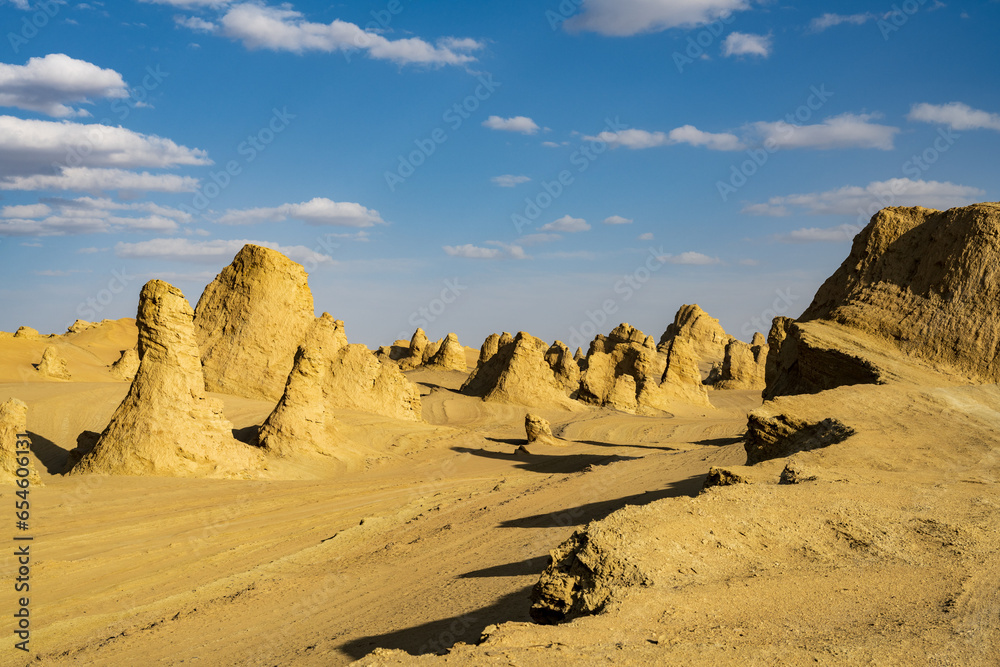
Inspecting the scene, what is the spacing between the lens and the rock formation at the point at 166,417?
10.9 metres

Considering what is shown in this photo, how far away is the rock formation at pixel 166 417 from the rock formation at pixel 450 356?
77.1ft

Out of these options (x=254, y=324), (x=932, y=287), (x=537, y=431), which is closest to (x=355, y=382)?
(x=254, y=324)

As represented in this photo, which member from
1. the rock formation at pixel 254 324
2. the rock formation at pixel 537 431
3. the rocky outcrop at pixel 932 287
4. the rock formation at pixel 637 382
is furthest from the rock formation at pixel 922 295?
the rock formation at pixel 637 382

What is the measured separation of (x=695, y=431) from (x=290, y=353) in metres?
11.8

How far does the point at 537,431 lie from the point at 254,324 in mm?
7695

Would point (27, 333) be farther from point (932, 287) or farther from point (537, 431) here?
point (932, 287)

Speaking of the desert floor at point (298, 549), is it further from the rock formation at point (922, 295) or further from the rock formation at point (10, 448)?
the rock formation at point (922, 295)

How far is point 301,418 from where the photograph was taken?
13.6m

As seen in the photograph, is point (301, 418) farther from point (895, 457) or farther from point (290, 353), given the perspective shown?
point (895, 457)

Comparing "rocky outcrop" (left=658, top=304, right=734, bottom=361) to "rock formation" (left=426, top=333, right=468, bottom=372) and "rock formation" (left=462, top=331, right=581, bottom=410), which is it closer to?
"rock formation" (left=426, top=333, right=468, bottom=372)

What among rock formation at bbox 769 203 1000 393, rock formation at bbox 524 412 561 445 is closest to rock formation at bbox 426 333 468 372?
rock formation at bbox 524 412 561 445

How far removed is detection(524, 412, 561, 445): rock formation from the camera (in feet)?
55.6

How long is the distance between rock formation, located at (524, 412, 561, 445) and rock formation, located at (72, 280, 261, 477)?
7094mm

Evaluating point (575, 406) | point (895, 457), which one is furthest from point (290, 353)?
point (895, 457)
